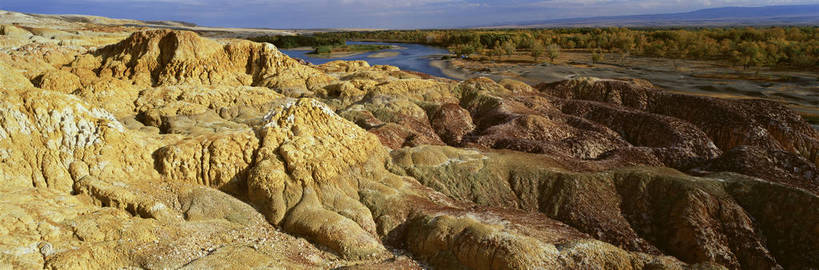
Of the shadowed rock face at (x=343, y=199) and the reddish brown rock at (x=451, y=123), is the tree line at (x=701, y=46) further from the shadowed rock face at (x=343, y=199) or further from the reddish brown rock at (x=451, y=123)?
the shadowed rock face at (x=343, y=199)

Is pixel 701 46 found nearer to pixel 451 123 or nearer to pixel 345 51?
pixel 451 123

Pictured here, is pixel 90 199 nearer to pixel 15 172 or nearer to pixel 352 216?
pixel 15 172

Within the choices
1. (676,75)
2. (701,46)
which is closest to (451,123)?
(676,75)

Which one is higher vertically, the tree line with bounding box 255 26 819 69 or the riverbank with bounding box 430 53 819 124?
the tree line with bounding box 255 26 819 69

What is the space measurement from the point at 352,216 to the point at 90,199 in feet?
22.8

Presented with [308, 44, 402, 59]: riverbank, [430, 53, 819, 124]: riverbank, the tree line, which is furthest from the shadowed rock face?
[308, 44, 402, 59]: riverbank

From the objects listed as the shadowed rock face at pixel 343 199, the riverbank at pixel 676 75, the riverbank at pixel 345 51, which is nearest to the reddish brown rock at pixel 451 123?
the shadowed rock face at pixel 343 199

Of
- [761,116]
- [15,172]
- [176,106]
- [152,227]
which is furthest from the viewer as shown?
[761,116]

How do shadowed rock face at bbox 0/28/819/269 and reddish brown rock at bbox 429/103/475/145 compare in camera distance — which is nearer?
shadowed rock face at bbox 0/28/819/269

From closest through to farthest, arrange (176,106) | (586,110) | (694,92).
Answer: (176,106) < (586,110) < (694,92)

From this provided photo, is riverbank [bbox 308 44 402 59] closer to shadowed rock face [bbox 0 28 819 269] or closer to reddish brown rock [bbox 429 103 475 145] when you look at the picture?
reddish brown rock [bbox 429 103 475 145]

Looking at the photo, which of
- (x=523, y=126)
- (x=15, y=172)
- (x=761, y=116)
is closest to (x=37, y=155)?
(x=15, y=172)

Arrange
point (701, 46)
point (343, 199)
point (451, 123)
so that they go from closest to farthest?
point (343, 199)
point (451, 123)
point (701, 46)

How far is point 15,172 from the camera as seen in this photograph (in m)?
11.1
